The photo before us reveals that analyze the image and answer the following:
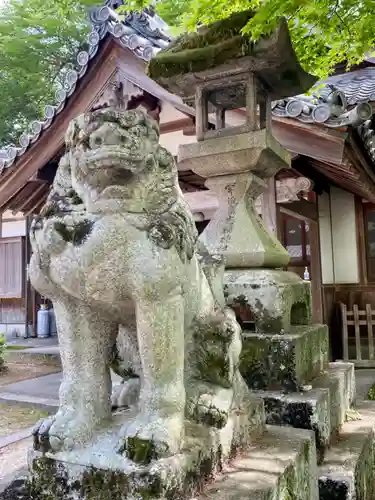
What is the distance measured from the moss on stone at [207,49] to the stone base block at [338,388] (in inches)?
74.8

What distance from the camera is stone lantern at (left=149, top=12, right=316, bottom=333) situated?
7.95ft

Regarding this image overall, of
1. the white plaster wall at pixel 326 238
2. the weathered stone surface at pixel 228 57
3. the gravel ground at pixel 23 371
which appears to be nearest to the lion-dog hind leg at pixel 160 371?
the weathered stone surface at pixel 228 57

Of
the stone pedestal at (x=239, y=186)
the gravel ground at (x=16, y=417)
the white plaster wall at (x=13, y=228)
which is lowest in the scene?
the gravel ground at (x=16, y=417)

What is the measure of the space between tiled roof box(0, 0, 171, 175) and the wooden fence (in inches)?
185

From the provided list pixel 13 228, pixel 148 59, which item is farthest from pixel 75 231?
pixel 13 228

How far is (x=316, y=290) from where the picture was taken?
6.70 meters

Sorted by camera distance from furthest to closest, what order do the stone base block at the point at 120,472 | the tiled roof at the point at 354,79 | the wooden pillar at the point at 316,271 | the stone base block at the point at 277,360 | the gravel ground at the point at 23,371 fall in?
the tiled roof at the point at 354,79 < the wooden pillar at the point at 316,271 < the gravel ground at the point at 23,371 < the stone base block at the point at 277,360 < the stone base block at the point at 120,472

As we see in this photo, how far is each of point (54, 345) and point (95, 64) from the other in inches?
Answer: 226

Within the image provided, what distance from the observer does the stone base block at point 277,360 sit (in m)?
2.23

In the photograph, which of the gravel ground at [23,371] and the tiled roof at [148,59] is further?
the gravel ground at [23,371]

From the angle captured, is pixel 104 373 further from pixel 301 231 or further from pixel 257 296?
pixel 301 231

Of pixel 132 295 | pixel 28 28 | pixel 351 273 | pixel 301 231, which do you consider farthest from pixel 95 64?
pixel 28 28

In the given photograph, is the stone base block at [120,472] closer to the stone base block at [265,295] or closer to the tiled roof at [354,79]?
the stone base block at [265,295]

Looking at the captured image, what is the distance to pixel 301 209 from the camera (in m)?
6.55
